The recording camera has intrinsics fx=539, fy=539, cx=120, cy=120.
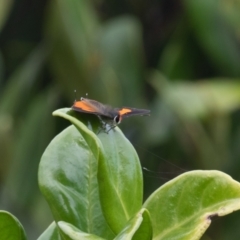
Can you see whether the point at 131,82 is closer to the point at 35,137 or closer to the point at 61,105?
the point at 61,105

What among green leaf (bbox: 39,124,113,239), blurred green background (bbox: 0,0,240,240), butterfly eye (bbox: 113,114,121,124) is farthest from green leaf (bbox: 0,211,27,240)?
blurred green background (bbox: 0,0,240,240)

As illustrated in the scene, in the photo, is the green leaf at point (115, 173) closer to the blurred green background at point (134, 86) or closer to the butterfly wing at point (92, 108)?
the butterfly wing at point (92, 108)

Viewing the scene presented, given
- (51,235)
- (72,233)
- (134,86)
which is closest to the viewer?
(72,233)

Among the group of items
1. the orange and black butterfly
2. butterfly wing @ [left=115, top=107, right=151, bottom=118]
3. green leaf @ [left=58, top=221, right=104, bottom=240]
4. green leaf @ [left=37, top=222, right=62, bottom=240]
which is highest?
the orange and black butterfly

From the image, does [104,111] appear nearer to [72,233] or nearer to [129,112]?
[129,112]

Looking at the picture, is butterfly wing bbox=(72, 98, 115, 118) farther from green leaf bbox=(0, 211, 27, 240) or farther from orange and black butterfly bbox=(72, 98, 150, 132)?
green leaf bbox=(0, 211, 27, 240)

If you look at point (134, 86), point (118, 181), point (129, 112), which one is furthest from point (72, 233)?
point (134, 86)
